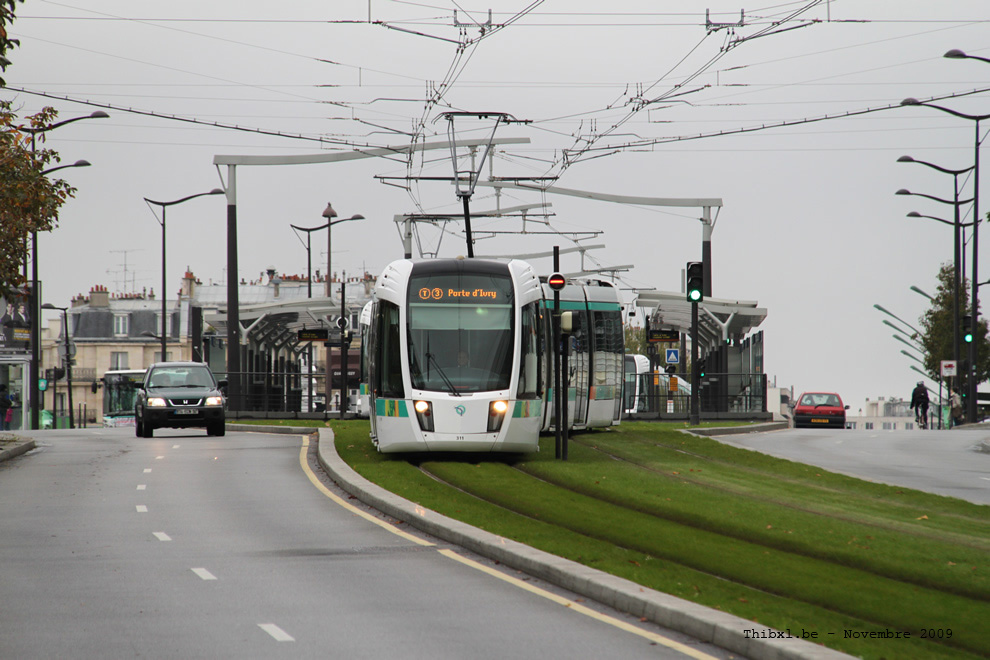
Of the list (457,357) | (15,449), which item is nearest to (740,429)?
(457,357)

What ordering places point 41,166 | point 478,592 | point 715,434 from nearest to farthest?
point 478,592 < point 41,166 < point 715,434

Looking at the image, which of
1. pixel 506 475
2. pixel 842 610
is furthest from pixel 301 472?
pixel 842 610

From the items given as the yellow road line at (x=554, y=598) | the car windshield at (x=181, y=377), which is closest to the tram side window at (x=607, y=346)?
the car windshield at (x=181, y=377)

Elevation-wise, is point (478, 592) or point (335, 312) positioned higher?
point (335, 312)

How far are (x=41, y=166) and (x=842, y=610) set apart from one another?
1857 centimetres

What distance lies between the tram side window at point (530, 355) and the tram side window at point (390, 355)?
1.80 metres

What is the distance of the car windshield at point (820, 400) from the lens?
45.7m

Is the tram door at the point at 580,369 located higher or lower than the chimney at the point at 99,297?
lower

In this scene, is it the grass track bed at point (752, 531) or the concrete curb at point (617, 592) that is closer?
the concrete curb at point (617, 592)

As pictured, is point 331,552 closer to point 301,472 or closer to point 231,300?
point 301,472

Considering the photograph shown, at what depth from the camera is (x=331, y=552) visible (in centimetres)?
1192

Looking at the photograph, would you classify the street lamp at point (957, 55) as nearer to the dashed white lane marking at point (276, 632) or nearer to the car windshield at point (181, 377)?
the car windshield at point (181, 377)

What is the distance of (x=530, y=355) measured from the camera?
2044cm

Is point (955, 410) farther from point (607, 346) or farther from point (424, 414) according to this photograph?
point (424, 414)
